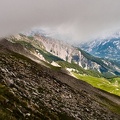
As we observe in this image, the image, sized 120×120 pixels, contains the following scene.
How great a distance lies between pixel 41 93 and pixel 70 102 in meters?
8.50

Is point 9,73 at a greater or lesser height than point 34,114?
greater

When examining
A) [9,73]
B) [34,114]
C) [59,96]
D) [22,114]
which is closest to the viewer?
[22,114]

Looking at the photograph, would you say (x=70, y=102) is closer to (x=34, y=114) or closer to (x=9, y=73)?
(x=9, y=73)

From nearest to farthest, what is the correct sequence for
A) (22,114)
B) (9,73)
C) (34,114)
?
(22,114), (34,114), (9,73)

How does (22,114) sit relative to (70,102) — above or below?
below

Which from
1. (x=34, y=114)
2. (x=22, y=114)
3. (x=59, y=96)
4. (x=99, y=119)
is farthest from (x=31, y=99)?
(x=99, y=119)

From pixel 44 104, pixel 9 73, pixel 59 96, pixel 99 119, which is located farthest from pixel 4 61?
pixel 99 119

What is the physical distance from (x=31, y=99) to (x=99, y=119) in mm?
19101

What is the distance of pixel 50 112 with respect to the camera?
44625 mm

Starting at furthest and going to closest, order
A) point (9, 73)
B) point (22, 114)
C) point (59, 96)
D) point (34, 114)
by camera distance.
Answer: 1. point (59, 96)
2. point (9, 73)
3. point (34, 114)
4. point (22, 114)

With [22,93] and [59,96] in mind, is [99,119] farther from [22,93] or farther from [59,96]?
[22,93]

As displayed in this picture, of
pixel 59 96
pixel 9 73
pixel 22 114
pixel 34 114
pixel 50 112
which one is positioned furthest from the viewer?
pixel 59 96

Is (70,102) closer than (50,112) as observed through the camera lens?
No

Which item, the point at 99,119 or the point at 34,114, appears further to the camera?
the point at 99,119
